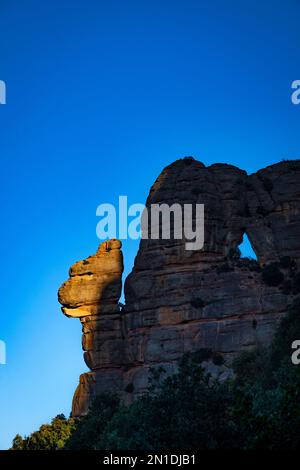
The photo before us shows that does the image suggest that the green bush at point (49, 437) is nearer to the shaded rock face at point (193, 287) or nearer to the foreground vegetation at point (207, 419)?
the shaded rock face at point (193, 287)

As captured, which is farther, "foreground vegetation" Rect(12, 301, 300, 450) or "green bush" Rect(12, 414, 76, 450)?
"green bush" Rect(12, 414, 76, 450)

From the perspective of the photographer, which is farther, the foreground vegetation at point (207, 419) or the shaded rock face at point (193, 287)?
the shaded rock face at point (193, 287)

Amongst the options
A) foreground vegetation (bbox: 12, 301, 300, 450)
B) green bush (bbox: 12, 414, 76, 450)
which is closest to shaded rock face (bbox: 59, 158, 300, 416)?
green bush (bbox: 12, 414, 76, 450)

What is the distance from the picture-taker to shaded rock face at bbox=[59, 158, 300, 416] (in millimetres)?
94500

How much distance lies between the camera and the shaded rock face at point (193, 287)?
94.5 m

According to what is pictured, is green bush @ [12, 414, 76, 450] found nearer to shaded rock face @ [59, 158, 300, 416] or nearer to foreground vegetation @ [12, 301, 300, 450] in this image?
shaded rock face @ [59, 158, 300, 416]

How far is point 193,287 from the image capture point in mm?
97625

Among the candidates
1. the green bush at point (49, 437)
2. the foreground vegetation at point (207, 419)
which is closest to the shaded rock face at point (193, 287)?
the green bush at point (49, 437)

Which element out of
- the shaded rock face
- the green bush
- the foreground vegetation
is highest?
the shaded rock face

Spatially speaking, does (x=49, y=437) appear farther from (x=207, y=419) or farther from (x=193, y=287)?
(x=207, y=419)

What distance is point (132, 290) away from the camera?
101500 millimetres

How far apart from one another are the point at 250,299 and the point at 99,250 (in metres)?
22.4
